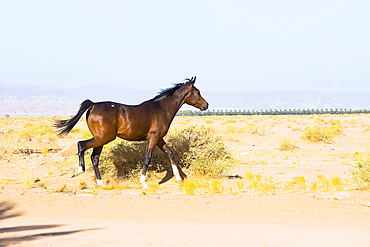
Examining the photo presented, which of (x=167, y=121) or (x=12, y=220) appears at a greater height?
(x=167, y=121)

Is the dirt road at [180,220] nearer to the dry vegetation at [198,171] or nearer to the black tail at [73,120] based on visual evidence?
the dry vegetation at [198,171]

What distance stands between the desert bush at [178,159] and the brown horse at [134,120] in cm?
92

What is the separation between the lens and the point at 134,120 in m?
8.62

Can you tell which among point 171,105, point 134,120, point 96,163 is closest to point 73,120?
point 96,163

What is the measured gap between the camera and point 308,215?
6.20 metres

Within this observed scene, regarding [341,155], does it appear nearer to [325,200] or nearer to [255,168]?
[255,168]

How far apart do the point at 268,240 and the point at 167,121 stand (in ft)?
15.2

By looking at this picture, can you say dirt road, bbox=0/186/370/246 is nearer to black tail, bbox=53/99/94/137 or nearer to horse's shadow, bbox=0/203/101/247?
horse's shadow, bbox=0/203/101/247

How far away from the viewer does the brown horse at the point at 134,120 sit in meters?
8.36

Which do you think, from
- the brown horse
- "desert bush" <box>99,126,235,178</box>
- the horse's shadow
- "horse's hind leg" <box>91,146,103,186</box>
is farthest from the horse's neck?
the horse's shadow

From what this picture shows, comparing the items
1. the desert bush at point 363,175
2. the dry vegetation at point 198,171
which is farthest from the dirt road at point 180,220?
the dry vegetation at point 198,171

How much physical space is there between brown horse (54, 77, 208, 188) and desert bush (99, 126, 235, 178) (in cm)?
92

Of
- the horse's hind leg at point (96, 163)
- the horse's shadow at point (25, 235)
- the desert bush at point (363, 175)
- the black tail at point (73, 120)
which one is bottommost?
the horse's shadow at point (25, 235)

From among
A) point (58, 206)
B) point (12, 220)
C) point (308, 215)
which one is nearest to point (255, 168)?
point (308, 215)
